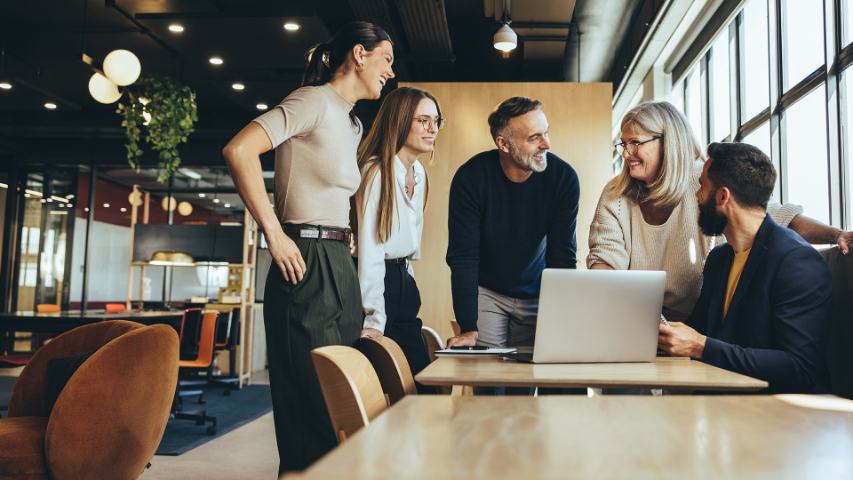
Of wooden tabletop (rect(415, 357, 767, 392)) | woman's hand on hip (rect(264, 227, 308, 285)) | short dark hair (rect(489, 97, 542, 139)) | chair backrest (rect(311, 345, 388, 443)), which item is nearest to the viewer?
chair backrest (rect(311, 345, 388, 443))

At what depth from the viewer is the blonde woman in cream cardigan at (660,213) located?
2.48 meters

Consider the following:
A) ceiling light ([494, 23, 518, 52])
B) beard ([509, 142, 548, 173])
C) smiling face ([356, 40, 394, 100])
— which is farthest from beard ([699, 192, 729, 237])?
ceiling light ([494, 23, 518, 52])

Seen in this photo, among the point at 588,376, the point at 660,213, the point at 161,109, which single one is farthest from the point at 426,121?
the point at 161,109

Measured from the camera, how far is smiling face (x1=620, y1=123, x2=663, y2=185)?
2525 millimetres

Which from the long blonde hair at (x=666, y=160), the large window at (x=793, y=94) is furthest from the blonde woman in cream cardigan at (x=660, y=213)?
the large window at (x=793, y=94)

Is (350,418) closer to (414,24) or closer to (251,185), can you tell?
(251,185)

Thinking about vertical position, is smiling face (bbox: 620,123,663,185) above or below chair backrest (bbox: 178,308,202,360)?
above

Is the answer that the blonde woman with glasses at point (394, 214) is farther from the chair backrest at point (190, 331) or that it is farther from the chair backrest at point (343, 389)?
the chair backrest at point (190, 331)

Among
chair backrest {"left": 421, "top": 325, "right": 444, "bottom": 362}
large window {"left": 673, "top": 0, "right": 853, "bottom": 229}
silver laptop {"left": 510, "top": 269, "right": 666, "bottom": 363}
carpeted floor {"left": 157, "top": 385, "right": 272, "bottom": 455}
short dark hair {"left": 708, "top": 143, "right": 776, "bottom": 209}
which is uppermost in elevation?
large window {"left": 673, "top": 0, "right": 853, "bottom": 229}

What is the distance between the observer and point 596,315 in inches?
72.4

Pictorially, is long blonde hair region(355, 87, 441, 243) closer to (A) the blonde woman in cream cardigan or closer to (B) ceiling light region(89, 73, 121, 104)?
(A) the blonde woman in cream cardigan

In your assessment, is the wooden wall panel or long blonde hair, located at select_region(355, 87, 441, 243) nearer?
long blonde hair, located at select_region(355, 87, 441, 243)

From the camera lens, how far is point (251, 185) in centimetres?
192

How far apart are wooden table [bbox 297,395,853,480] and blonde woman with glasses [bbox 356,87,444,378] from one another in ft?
3.64
